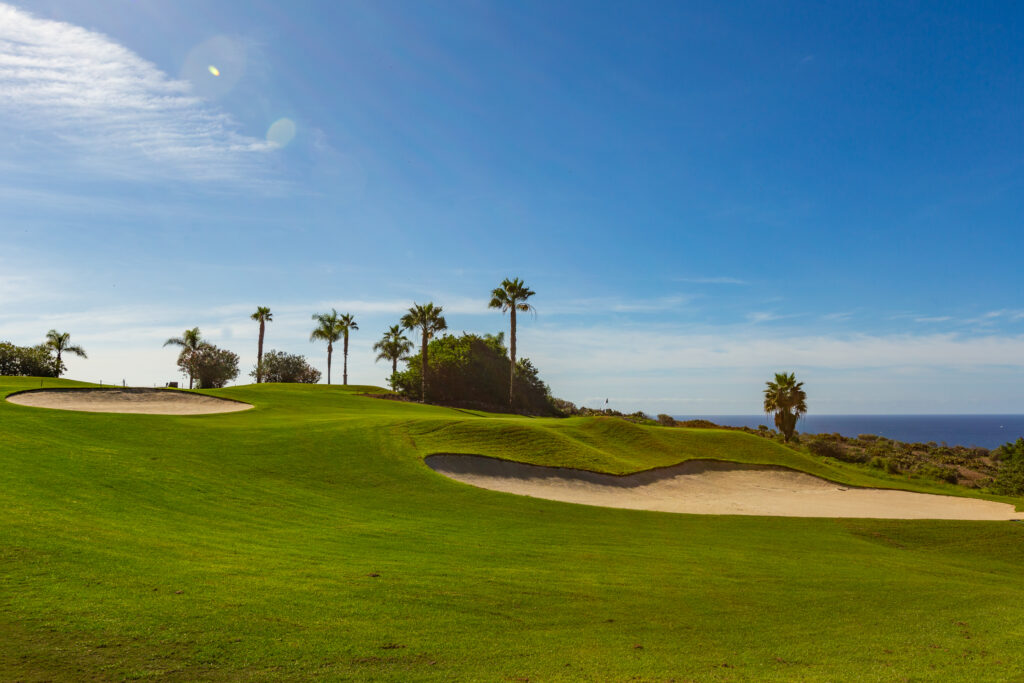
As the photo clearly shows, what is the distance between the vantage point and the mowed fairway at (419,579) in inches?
291

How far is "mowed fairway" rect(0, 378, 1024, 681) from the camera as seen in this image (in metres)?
7.40

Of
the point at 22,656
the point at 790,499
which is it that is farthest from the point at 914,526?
the point at 22,656

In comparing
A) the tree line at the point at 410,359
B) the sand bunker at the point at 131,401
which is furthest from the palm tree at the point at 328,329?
the sand bunker at the point at 131,401

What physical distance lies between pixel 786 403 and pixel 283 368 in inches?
2763

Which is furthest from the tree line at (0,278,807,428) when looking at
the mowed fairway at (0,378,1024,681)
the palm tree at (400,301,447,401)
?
the mowed fairway at (0,378,1024,681)

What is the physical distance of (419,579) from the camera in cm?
1084

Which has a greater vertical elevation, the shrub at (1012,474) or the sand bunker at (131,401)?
the sand bunker at (131,401)

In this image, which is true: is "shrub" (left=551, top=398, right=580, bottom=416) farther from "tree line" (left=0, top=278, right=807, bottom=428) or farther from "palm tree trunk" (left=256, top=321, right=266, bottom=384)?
"palm tree trunk" (left=256, top=321, right=266, bottom=384)

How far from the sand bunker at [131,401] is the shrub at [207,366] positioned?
37.4 meters

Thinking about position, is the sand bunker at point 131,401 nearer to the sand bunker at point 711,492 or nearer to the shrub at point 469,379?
the sand bunker at point 711,492

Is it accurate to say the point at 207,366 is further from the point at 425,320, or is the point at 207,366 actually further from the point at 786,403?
the point at 786,403

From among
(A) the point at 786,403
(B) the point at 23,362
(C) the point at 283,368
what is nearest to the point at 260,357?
(C) the point at 283,368

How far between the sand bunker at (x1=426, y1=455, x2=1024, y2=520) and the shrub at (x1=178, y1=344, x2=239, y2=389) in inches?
2393

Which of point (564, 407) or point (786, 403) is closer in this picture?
point (786, 403)
